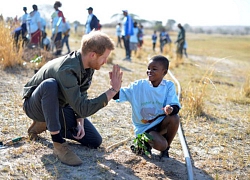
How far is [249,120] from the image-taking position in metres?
5.41

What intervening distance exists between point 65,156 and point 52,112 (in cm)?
42

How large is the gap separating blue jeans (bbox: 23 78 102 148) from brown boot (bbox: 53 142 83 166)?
0.53 ft

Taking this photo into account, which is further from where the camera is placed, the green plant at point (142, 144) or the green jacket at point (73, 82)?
the green plant at point (142, 144)

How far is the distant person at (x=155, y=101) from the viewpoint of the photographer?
136 inches

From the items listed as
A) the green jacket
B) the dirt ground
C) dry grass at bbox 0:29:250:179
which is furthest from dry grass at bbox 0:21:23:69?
the green jacket

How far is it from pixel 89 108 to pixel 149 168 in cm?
88

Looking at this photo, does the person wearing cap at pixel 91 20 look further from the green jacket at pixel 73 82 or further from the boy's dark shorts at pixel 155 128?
the green jacket at pixel 73 82

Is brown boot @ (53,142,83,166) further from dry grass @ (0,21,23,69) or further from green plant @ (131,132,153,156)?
dry grass @ (0,21,23,69)

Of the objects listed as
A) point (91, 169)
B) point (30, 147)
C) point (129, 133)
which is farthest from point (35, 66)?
point (91, 169)

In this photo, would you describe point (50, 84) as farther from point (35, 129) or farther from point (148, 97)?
point (148, 97)

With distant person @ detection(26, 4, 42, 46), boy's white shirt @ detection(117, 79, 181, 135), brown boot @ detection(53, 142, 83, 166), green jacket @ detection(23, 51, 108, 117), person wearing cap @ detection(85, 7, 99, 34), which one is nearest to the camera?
green jacket @ detection(23, 51, 108, 117)

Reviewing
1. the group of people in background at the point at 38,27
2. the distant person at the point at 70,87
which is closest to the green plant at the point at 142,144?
the distant person at the point at 70,87

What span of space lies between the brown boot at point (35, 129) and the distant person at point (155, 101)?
31.1 inches

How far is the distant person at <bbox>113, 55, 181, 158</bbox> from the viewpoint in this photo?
3.45 meters
